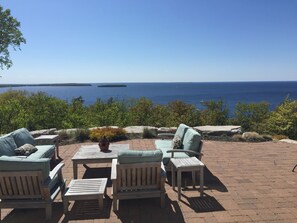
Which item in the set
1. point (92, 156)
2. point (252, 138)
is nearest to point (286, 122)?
point (252, 138)

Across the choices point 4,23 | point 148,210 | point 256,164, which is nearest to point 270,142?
point 256,164

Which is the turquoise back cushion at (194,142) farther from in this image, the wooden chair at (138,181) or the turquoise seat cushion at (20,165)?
the turquoise seat cushion at (20,165)

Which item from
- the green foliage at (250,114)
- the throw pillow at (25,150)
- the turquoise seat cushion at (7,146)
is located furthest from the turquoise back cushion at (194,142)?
the green foliage at (250,114)

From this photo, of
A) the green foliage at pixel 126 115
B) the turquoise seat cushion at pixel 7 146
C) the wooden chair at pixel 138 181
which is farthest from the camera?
the green foliage at pixel 126 115

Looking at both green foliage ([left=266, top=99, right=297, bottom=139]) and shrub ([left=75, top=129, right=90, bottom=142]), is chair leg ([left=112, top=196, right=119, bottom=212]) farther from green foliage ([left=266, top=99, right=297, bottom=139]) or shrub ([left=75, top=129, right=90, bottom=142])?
green foliage ([left=266, top=99, right=297, bottom=139])

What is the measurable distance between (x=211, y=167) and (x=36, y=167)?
12.6 ft

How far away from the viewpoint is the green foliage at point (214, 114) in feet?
51.8

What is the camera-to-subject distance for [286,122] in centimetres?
1366

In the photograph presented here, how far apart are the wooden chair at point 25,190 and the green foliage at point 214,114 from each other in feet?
41.8

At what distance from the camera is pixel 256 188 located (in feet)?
15.0

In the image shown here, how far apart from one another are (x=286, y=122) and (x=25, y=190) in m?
13.8

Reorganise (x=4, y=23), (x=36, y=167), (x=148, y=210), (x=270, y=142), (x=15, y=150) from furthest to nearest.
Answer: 1. (x=4, y=23)
2. (x=270, y=142)
3. (x=15, y=150)
4. (x=148, y=210)
5. (x=36, y=167)

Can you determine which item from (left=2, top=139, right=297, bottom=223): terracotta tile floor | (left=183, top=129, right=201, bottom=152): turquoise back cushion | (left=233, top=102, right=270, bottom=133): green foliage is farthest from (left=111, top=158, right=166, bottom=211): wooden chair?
(left=233, top=102, right=270, bottom=133): green foliage

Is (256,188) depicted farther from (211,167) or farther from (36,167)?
(36,167)
